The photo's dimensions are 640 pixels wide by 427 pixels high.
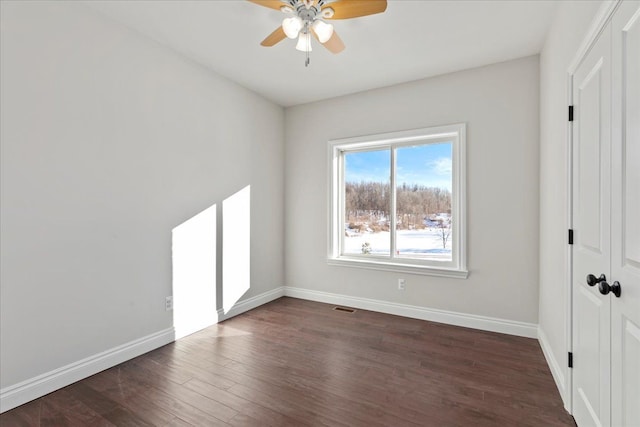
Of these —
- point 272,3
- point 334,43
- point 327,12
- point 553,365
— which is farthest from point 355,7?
point 553,365

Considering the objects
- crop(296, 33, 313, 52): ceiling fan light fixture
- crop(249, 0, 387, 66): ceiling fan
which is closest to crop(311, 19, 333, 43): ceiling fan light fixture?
crop(249, 0, 387, 66): ceiling fan

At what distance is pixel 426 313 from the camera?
3520mm

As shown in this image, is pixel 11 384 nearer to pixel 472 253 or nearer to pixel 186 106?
pixel 186 106

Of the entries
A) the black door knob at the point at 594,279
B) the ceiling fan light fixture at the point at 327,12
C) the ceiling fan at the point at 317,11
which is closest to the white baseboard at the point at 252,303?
the ceiling fan at the point at 317,11

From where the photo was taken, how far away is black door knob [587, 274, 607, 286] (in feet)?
4.76

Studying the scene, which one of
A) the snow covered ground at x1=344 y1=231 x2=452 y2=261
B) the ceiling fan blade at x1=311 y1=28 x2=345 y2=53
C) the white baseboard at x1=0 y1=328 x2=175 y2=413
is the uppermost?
the ceiling fan blade at x1=311 y1=28 x2=345 y2=53

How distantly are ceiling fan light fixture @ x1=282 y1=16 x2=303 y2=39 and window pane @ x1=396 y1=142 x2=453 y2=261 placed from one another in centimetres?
214

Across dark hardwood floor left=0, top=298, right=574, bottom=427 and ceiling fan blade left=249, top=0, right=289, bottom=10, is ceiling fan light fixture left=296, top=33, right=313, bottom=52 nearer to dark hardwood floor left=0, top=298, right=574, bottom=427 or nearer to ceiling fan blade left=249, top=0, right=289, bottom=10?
ceiling fan blade left=249, top=0, right=289, bottom=10

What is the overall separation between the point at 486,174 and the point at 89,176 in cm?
362

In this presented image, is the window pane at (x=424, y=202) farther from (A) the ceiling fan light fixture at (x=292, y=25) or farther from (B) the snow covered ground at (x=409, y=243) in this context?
(A) the ceiling fan light fixture at (x=292, y=25)

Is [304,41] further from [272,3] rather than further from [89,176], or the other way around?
[89,176]

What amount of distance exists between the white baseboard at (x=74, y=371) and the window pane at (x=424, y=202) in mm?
2820

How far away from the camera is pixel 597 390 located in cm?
151

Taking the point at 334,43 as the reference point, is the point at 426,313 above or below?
below
